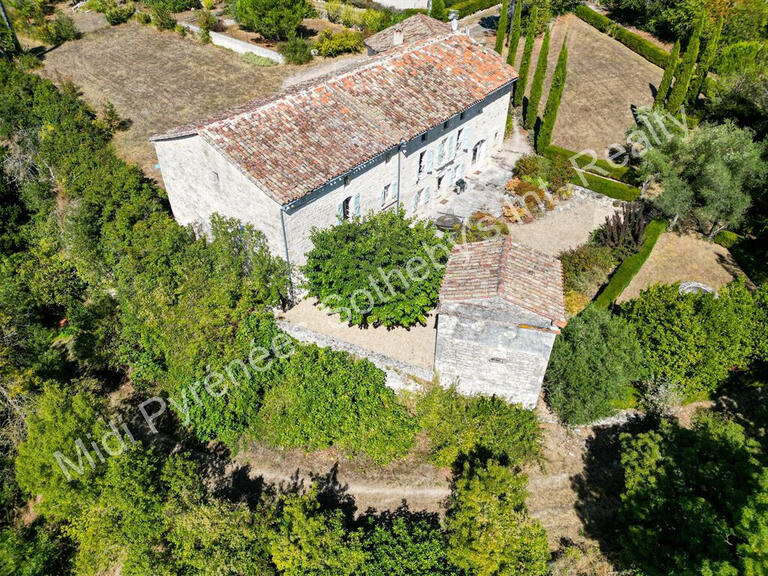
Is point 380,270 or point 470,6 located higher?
point 380,270

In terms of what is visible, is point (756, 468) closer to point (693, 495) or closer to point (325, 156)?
point (693, 495)

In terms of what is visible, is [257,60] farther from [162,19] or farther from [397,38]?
[397,38]

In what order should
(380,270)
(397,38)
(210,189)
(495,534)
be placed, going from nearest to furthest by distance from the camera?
(495,534) → (380,270) → (210,189) → (397,38)

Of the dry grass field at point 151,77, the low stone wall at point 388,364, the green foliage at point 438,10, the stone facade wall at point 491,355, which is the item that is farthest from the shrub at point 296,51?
the stone facade wall at point 491,355

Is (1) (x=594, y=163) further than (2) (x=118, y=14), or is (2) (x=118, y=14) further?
(2) (x=118, y=14)

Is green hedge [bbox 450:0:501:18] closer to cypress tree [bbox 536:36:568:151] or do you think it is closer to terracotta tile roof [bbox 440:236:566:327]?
cypress tree [bbox 536:36:568:151]

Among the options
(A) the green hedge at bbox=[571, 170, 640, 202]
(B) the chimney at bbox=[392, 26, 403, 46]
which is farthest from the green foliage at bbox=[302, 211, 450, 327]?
(B) the chimney at bbox=[392, 26, 403, 46]

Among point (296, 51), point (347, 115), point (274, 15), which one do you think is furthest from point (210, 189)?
point (274, 15)
